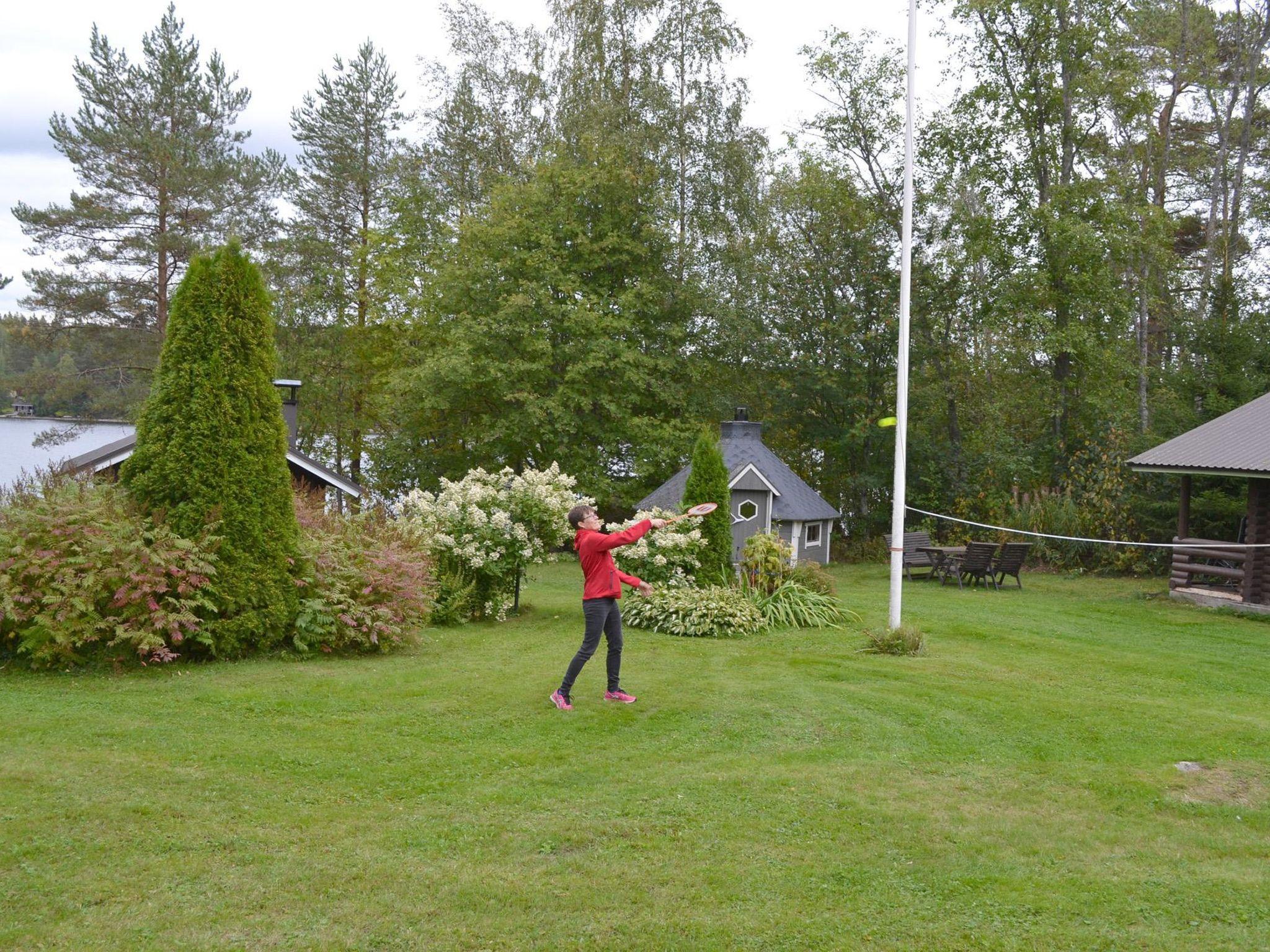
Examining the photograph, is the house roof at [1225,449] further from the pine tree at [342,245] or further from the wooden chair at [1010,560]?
the pine tree at [342,245]

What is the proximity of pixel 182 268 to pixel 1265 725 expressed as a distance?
27561 millimetres

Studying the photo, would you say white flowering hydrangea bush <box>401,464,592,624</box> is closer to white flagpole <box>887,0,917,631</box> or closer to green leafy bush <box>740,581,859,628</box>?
green leafy bush <box>740,581,859,628</box>

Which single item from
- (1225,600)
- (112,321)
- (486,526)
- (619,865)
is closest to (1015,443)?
(1225,600)

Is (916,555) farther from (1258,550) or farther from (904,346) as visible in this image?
(904,346)

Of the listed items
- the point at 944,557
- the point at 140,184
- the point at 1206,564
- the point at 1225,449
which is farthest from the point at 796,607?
the point at 140,184

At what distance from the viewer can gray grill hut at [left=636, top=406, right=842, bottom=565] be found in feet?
66.9

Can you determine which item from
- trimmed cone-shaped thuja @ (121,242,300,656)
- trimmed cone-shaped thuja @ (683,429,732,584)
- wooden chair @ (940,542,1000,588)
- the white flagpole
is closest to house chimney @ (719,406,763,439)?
wooden chair @ (940,542,1000,588)

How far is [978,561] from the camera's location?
18812mm

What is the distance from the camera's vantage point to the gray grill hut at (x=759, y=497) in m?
20.4

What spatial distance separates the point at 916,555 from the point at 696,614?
30.0ft

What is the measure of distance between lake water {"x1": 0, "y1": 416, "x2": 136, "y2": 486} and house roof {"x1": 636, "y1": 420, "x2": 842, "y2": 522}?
1421 centimetres

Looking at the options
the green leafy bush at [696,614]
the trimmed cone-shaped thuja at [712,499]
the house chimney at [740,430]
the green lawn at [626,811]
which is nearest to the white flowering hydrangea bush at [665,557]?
the trimmed cone-shaped thuja at [712,499]

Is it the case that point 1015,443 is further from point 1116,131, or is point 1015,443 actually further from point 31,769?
point 31,769

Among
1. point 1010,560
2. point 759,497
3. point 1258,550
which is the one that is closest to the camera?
point 1258,550
